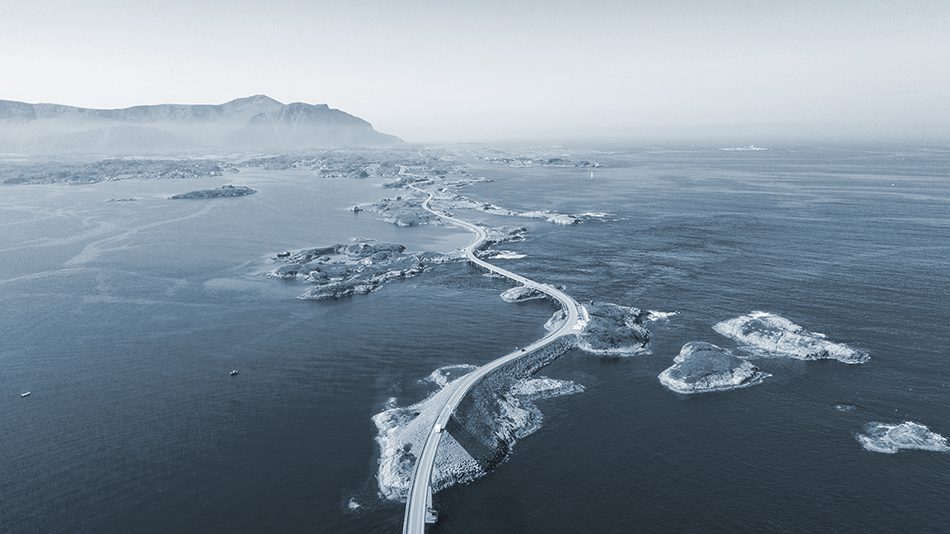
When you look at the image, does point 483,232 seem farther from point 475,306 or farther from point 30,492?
point 30,492

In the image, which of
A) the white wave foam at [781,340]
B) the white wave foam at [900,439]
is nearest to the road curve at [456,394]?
the white wave foam at [781,340]

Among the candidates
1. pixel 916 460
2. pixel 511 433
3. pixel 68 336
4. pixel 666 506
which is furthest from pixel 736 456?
pixel 68 336

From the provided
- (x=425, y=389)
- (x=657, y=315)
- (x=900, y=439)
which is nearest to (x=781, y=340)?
(x=657, y=315)

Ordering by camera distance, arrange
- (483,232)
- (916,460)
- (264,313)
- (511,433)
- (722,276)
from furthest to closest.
Answer: (483,232)
(722,276)
(264,313)
(511,433)
(916,460)

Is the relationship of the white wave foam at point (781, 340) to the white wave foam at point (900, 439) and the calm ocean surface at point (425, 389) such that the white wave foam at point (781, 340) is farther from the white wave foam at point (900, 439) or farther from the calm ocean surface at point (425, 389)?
the white wave foam at point (900, 439)

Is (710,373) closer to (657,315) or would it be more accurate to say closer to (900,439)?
(900,439)

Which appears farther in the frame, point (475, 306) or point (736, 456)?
point (475, 306)
